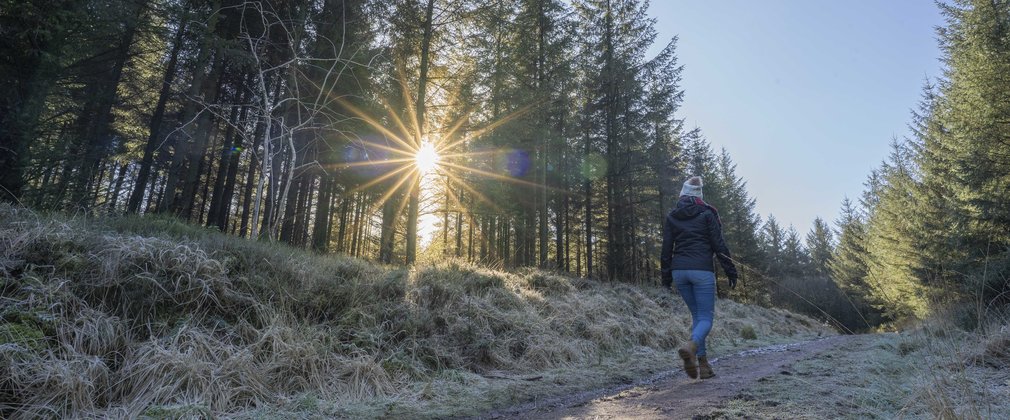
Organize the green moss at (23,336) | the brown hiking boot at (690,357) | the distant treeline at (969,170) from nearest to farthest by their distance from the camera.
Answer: the green moss at (23,336), the brown hiking boot at (690,357), the distant treeline at (969,170)

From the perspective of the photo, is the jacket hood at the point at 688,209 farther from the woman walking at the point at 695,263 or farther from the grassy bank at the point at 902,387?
the grassy bank at the point at 902,387

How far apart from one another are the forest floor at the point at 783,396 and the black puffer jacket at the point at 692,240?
1073 mm

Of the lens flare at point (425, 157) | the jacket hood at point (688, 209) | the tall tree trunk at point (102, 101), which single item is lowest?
the jacket hood at point (688, 209)

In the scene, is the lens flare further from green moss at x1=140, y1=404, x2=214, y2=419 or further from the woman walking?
green moss at x1=140, y1=404, x2=214, y2=419

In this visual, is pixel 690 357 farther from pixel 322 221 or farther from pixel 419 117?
pixel 322 221

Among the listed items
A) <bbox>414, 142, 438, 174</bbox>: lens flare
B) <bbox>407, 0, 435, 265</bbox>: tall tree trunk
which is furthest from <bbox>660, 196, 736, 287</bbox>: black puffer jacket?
<bbox>414, 142, 438, 174</bbox>: lens flare

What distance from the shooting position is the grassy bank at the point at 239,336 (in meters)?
2.90

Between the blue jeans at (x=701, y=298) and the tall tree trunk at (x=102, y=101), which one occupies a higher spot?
the tall tree trunk at (x=102, y=101)

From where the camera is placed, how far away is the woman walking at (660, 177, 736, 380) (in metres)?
4.05

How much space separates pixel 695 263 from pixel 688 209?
60 centimetres

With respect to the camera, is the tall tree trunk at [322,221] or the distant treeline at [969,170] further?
the tall tree trunk at [322,221]

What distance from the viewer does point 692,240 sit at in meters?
4.30

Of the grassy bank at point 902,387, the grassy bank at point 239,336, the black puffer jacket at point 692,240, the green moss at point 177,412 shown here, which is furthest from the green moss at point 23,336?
the black puffer jacket at point 692,240

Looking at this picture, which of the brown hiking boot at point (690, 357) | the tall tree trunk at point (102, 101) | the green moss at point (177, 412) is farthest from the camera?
the tall tree trunk at point (102, 101)
